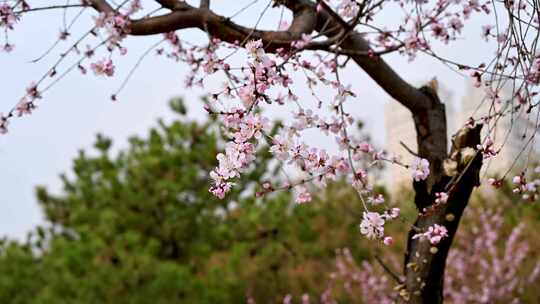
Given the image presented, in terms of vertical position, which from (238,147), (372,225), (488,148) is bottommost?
(372,225)

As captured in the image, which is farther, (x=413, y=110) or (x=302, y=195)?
(x=413, y=110)

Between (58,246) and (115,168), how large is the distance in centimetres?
132

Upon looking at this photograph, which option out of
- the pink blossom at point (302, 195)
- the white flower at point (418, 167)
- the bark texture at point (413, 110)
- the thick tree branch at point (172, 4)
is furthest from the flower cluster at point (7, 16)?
the white flower at point (418, 167)

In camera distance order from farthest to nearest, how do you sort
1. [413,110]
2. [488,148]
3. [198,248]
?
[198,248]
[413,110]
[488,148]

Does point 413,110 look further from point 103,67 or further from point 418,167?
point 103,67

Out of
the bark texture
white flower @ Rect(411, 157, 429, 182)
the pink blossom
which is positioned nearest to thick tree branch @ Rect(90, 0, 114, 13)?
the bark texture

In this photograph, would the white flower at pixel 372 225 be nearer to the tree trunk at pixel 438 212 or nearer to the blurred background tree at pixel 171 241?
the tree trunk at pixel 438 212

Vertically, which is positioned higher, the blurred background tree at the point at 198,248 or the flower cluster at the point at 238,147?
the blurred background tree at the point at 198,248

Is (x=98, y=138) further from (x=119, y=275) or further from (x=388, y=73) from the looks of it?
(x=388, y=73)

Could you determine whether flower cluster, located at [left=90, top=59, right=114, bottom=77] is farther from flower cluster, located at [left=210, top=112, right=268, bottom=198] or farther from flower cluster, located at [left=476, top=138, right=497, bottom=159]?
flower cluster, located at [left=476, top=138, right=497, bottom=159]

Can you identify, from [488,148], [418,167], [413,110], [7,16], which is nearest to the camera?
[488,148]

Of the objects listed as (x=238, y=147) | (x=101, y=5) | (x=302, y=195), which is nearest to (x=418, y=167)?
(x=302, y=195)

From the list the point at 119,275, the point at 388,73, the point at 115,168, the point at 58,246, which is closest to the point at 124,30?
the point at 388,73

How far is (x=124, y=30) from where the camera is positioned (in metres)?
2.41
